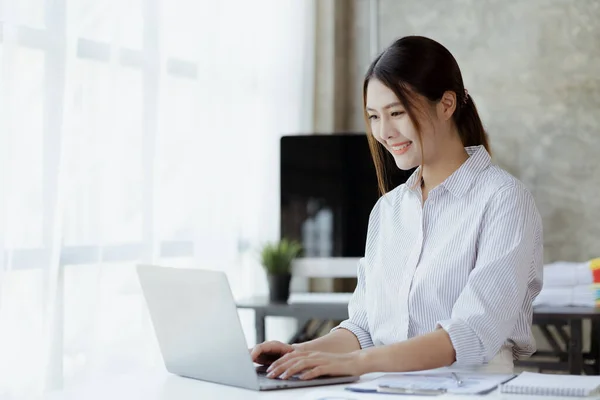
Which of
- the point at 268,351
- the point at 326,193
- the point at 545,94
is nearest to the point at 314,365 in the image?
the point at 268,351

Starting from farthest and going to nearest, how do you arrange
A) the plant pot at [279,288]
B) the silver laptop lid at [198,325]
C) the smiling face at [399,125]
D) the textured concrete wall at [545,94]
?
the textured concrete wall at [545,94], the plant pot at [279,288], the smiling face at [399,125], the silver laptop lid at [198,325]

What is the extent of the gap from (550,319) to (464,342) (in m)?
1.51

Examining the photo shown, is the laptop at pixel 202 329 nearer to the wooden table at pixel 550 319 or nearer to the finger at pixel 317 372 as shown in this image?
the finger at pixel 317 372

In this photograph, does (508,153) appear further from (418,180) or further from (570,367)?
(418,180)

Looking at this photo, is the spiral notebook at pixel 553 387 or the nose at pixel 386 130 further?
the nose at pixel 386 130

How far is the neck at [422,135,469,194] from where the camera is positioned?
74.0 inches

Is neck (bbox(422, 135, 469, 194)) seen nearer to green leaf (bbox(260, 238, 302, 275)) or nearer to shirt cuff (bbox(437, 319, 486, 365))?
shirt cuff (bbox(437, 319, 486, 365))

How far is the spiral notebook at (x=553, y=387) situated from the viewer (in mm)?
1400

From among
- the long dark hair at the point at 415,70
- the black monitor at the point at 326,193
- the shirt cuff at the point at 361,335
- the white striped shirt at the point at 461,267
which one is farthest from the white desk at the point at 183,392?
the black monitor at the point at 326,193

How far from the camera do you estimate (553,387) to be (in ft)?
4.62

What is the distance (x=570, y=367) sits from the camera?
117 inches

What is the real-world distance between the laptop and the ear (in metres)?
0.61

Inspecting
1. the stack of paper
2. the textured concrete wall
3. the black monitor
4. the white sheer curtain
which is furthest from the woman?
the textured concrete wall

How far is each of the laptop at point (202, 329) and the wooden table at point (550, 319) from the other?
1546 mm
